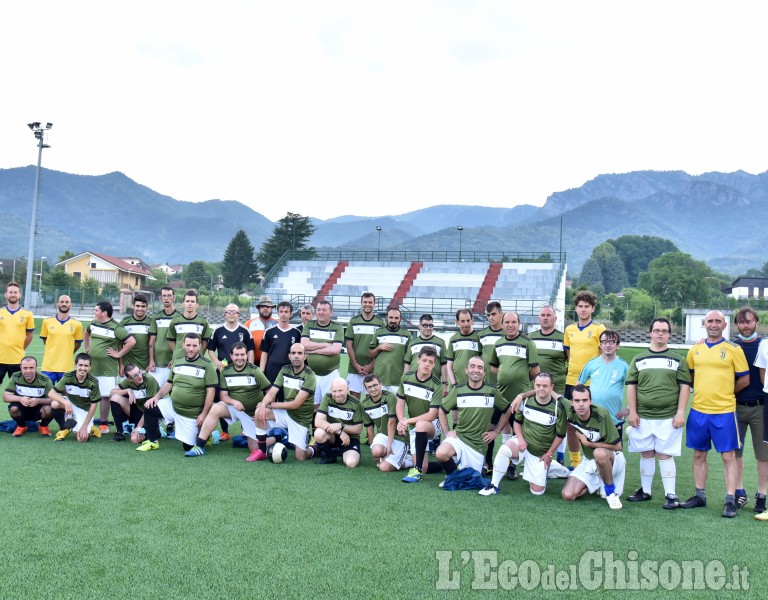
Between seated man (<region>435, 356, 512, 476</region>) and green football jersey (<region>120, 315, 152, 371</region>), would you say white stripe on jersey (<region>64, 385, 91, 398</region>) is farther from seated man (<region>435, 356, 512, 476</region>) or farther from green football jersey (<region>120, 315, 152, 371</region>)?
seated man (<region>435, 356, 512, 476</region>)

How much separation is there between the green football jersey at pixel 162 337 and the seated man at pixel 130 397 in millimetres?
356

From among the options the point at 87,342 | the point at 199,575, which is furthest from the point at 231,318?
the point at 199,575

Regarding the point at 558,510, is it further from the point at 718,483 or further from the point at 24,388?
the point at 24,388

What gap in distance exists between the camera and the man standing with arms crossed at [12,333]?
8.04 m

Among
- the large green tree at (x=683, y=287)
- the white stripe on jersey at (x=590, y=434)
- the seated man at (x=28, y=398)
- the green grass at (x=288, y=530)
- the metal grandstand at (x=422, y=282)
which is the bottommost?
the green grass at (x=288, y=530)

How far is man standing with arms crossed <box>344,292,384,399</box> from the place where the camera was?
778 centimetres

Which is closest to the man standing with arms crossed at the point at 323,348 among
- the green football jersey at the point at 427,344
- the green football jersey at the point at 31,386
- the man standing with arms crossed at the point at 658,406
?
the green football jersey at the point at 427,344

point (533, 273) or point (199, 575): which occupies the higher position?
point (533, 273)

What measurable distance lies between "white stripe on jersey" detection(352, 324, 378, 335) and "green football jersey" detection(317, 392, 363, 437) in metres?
1.19

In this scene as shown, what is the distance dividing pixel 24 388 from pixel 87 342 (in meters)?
0.89

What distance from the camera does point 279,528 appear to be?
4.50 meters

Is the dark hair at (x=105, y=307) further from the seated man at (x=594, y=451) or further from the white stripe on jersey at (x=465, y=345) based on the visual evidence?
the seated man at (x=594, y=451)

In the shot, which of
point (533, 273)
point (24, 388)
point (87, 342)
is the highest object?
point (533, 273)

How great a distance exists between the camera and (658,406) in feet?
18.1
